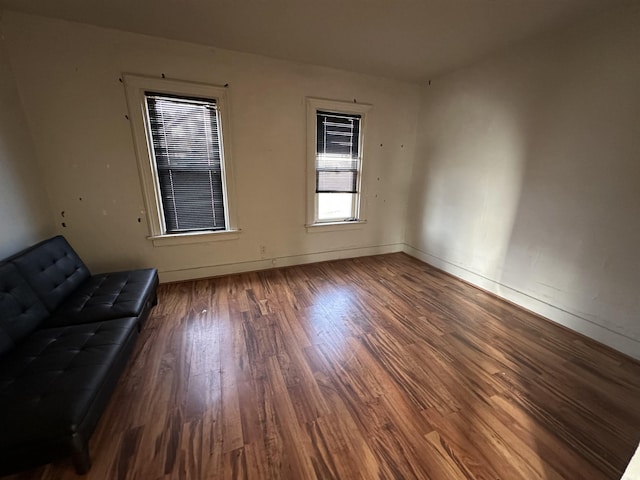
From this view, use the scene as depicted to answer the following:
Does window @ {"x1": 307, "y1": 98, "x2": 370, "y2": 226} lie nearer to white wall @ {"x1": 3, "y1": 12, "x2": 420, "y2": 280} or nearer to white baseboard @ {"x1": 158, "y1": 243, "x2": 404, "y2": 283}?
white wall @ {"x1": 3, "y1": 12, "x2": 420, "y2": 280}

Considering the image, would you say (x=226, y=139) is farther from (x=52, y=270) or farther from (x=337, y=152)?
(x=52, y=270)

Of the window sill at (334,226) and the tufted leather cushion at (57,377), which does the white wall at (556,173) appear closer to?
the window sill at (334,226)

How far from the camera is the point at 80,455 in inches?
43.6

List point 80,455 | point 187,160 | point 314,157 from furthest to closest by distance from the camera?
point 314,157 → point 187,160 → point 80,455

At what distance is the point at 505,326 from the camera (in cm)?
233

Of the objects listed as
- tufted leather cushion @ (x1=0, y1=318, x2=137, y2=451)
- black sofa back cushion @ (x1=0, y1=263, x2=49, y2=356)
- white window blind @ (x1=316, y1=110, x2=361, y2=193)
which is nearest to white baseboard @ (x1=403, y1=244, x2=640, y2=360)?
white window blind @ (x1=316, y1=110, x2=361, y2=193)

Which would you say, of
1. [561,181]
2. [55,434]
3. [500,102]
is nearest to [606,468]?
[561,181]

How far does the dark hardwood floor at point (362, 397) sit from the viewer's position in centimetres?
122

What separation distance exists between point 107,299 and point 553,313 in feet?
12.5

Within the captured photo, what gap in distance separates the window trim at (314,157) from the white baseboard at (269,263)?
0.41 metres

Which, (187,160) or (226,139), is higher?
(226,139)

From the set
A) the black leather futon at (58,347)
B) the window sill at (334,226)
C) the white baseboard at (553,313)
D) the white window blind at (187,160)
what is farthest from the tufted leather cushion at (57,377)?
the white baseboard at (553,313)

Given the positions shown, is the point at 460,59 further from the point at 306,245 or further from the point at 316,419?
the point at 316,419

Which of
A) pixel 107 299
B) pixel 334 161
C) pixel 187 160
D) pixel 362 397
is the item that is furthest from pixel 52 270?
pixel 334 161
